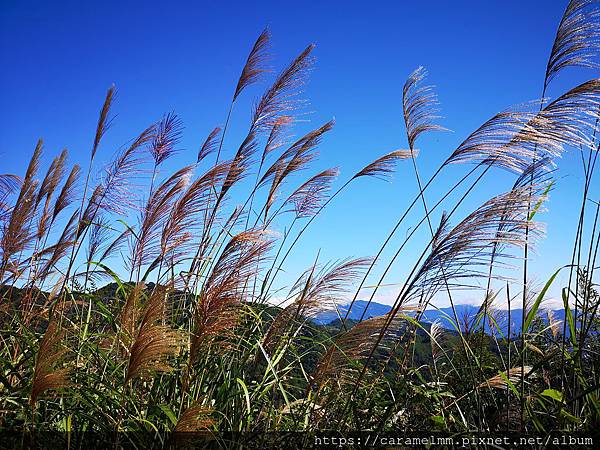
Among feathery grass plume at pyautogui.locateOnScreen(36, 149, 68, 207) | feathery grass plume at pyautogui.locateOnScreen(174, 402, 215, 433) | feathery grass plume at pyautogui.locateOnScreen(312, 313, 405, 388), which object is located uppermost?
feathery grass plume at pyautogui.locateOnScreen(36, 149, 68, 207)

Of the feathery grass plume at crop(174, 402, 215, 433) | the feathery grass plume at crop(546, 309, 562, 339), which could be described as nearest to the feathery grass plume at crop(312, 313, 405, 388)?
the feathery grass plume at crop(174, 402, 215, 433)

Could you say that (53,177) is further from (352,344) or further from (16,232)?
(352,344)

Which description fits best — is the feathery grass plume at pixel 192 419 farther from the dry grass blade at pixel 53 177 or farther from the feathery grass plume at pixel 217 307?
the dry grass blade at pixel 53 177

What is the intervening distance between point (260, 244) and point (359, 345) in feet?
2.04

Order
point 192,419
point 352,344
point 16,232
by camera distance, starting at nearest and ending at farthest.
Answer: point 192,419 < point 352,344 < point 16,232

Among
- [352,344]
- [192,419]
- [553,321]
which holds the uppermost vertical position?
[553,321]

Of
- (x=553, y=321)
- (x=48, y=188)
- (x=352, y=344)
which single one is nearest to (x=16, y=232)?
(x=48, y=188)

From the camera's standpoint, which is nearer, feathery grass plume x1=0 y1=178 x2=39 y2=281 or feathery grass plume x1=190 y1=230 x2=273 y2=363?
feathery grass plume x1=190 y1=230 x2=273 y2=363

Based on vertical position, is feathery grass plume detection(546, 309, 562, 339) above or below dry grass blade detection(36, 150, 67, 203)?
below

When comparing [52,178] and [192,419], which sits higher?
[52,178]

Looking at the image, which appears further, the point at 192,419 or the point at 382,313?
the point at 382,313

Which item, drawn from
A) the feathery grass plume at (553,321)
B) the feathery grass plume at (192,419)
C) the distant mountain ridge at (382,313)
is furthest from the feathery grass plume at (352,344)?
the feathery grass plume at (553,321)

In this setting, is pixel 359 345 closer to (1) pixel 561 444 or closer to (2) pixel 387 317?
(2) pixel 387 317

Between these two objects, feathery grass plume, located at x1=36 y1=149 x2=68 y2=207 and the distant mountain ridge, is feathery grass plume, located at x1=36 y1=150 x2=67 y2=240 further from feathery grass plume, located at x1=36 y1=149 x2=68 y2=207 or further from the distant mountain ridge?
the distant mountain ridge
